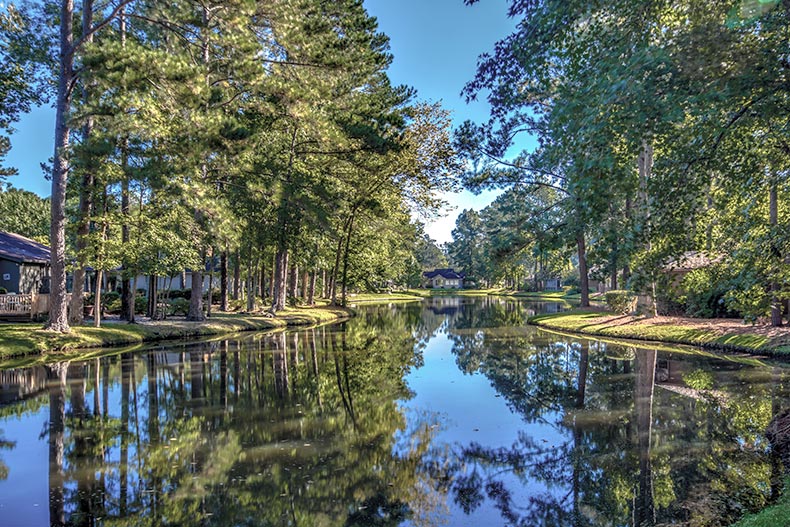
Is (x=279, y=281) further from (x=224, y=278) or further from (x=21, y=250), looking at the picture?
(x=21, y=250)

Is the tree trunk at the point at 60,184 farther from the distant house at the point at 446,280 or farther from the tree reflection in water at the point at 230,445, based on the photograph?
the distant house at the point at 446,280

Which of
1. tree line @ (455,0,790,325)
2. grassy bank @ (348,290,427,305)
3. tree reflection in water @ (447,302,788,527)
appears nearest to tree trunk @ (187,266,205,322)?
tree reflection in water @ (447,302,788,527)

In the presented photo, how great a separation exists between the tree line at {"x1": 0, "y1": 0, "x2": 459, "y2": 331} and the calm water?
20.0 feet

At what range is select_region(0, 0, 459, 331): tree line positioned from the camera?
15.5m

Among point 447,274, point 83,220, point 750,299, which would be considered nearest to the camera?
point 750,299

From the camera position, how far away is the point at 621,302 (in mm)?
27469

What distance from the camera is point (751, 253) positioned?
647 cm

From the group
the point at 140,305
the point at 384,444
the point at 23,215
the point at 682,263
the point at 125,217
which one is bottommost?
the point at 384,444

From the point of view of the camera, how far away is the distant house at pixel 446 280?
364ft

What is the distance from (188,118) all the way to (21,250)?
20.2 metres

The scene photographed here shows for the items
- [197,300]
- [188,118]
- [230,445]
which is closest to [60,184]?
[188,118]

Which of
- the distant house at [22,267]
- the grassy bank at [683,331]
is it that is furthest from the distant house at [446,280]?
the distant house at [22,267]

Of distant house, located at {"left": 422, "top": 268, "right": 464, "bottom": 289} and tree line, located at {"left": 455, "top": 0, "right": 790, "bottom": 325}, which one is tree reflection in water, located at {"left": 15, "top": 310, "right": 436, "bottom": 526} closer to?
tree line, located at {"left": 455, "top": 0, "right": 790, "bottom": 325}

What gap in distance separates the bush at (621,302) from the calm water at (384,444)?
1260 cm
